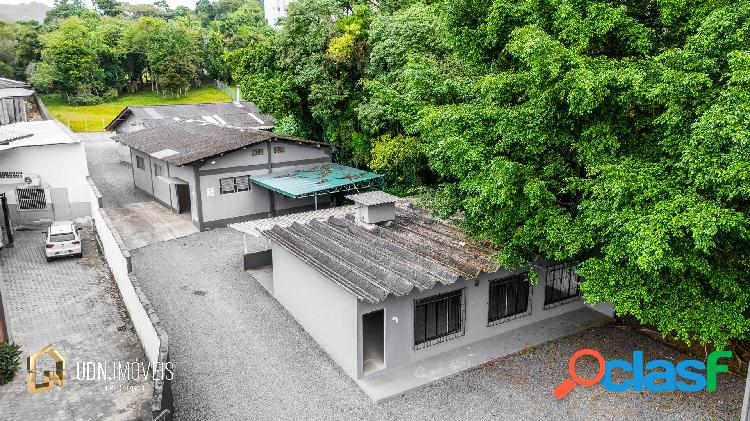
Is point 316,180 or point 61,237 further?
point 316,180

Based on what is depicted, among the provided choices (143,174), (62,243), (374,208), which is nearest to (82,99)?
(143,174)

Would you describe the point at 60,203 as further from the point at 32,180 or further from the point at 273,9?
the point at 273,9

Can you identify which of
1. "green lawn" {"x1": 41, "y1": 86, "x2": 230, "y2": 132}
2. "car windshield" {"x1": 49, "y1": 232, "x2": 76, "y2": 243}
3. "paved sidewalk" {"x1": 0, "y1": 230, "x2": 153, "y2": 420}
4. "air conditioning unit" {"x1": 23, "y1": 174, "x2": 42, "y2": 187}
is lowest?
"paved sidewalk" {"x1": 0, "y1": 230, "x2": 153, "y2": 420}

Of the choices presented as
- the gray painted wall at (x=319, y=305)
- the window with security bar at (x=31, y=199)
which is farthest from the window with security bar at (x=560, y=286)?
the window with security bar at (x=31, y=199)

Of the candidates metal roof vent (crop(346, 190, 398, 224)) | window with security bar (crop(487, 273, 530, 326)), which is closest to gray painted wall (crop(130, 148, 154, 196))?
metal roof vent (crop(346, 190, 398, 224))

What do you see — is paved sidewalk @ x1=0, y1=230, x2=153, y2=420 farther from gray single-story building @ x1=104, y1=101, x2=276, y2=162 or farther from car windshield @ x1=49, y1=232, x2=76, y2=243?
gray single-story building @ x1=104, y1=101, x2=276, y2=162

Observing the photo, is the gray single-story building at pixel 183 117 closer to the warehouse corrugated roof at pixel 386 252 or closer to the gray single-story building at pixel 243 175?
the gray single-story building at pixel 243 175
